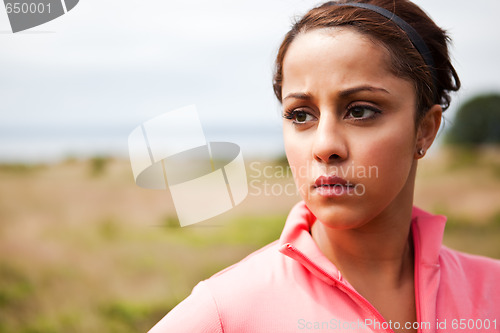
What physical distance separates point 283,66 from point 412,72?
12.7 inches

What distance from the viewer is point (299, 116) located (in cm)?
118

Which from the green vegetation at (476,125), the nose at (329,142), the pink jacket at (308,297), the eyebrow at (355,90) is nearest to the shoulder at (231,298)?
the pink jacket at (308,297)

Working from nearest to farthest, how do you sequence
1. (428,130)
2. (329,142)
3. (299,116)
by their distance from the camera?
1. (329,142)
2. (299,116)
3. (428,130)

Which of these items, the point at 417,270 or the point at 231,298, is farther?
the point at 417,270

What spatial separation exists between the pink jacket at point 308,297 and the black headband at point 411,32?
0.47 meters

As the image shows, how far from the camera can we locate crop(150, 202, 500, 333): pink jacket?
1.07 m

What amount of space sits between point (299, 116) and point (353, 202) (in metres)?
0.25

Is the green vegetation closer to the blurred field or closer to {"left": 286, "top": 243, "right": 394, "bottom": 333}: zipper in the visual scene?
the blurred field

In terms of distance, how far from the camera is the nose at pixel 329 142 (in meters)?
1.08

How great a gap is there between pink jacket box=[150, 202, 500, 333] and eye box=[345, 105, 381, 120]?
1.07 feet

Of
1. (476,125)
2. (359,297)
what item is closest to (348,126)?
(359,297)

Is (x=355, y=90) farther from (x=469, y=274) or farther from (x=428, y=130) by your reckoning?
(x=469, y=274)

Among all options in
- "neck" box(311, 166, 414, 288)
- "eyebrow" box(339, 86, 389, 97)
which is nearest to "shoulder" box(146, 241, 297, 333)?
"neck" box(311, 166, 414, 288)

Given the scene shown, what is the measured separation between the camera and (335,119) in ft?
3.66
